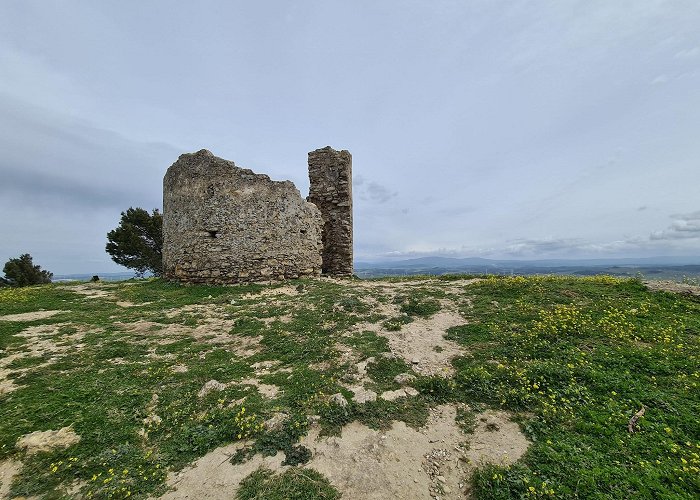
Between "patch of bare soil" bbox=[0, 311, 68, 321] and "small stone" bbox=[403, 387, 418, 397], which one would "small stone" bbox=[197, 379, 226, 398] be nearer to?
"small stone" bbox=[403, 387, 418, 397]

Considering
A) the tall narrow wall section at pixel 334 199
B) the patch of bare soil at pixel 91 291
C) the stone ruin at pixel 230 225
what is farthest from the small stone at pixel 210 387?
the tall narrow wall section at pixel 334 199

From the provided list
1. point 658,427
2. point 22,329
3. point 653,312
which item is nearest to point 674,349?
point 653,312

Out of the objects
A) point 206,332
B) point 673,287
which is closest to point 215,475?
point 206,332

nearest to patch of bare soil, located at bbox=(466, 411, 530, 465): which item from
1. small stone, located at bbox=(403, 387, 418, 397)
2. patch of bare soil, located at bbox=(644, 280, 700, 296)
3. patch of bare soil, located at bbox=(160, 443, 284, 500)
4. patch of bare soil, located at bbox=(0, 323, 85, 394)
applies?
small stone, located at bbox=(403, 387, 418, 397)

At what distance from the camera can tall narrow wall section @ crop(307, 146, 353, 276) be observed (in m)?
20.1

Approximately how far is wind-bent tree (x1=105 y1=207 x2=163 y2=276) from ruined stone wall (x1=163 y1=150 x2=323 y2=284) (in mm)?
21390

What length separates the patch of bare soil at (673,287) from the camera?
9422 mm

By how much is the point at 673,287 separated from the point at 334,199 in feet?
51.3

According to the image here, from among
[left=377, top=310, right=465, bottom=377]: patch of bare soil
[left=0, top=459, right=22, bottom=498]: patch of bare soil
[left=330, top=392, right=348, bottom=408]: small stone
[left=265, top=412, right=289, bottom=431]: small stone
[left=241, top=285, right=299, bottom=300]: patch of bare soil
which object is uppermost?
[left=241, top=285, right=299, bottom=300]: patch of bare soil

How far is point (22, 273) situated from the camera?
34.8 meters

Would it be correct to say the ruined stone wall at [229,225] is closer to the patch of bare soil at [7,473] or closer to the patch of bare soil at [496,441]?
the patch of bare soil at [7,473]

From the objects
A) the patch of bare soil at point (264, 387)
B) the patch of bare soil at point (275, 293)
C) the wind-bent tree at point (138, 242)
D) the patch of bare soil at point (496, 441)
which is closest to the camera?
the patch of bare soil at point (496, 441)

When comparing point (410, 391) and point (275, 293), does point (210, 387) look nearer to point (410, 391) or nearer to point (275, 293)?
point (410, 391)

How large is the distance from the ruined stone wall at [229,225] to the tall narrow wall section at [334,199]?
12.4 feet
